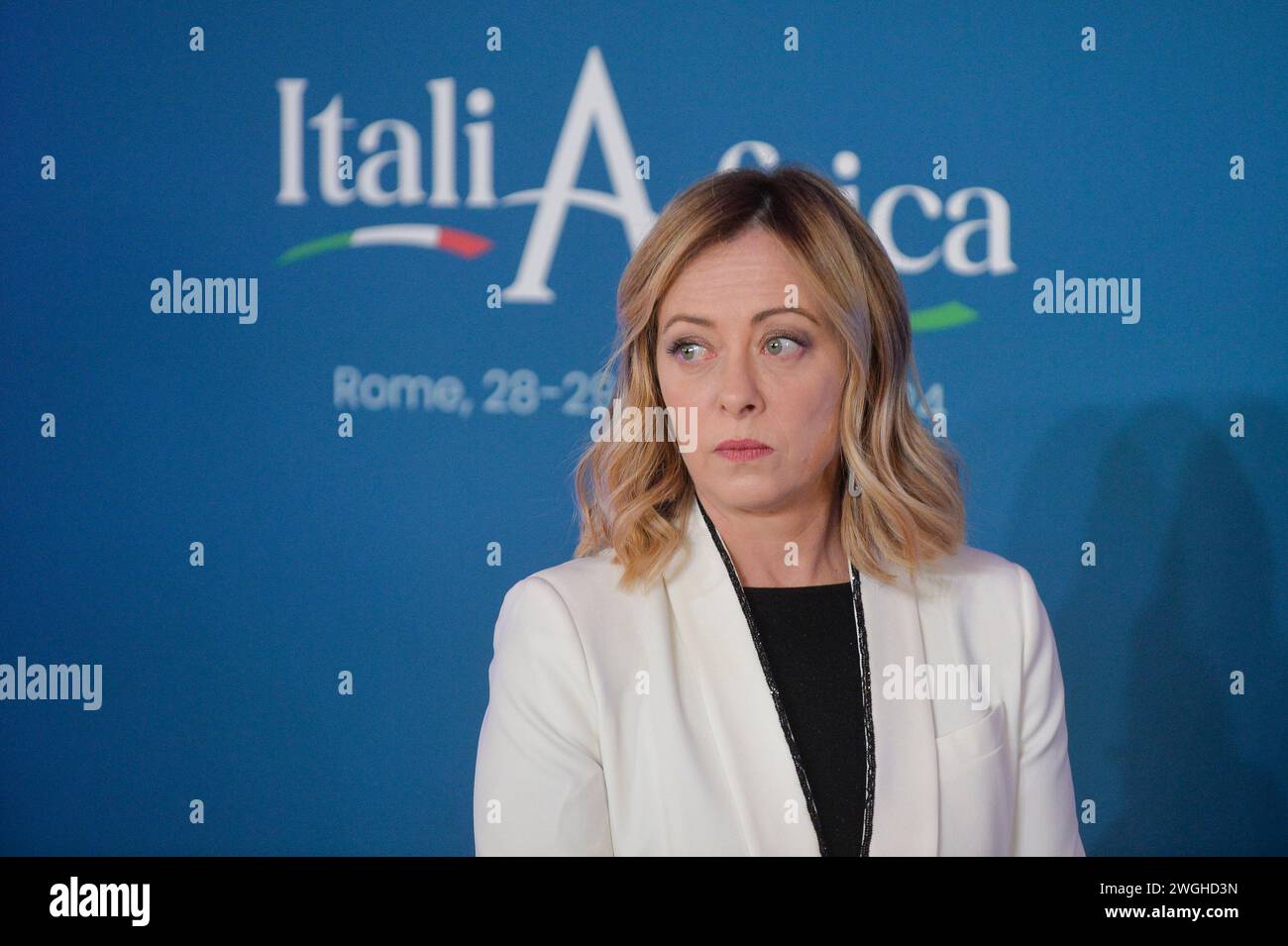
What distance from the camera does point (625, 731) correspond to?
5.76 feet

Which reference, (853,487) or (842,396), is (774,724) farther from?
(842,396)

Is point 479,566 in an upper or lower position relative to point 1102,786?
upper

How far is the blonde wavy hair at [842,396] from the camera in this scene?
1.88 m

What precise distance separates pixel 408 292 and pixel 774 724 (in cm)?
139

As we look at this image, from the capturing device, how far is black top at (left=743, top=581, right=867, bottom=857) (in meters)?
1.77

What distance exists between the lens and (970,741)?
1.81 m

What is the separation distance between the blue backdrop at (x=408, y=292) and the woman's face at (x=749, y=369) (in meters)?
0.83

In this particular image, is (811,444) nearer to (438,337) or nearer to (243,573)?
(438,337)

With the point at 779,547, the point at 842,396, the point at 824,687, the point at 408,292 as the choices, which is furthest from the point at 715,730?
the point at 408,292

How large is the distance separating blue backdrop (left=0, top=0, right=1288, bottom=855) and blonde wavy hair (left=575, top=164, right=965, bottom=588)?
768 millimetres

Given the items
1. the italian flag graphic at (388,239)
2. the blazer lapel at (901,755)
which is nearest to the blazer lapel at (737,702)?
the blazer lapel at (901,755)

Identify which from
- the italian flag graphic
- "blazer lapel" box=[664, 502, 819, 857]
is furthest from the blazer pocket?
the italian flag graphic
